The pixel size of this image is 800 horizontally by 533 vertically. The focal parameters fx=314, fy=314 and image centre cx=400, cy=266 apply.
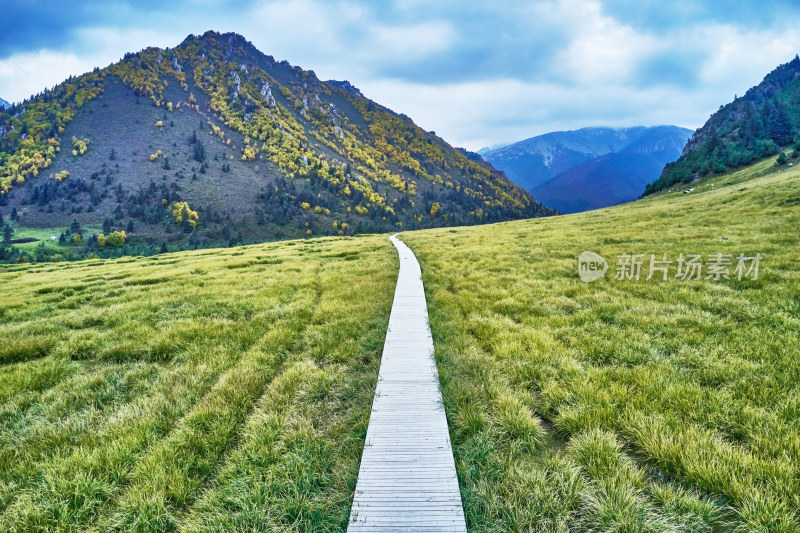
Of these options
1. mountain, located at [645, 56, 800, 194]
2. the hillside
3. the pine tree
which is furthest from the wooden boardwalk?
the pine tree

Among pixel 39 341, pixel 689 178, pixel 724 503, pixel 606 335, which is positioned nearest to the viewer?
pixel 724 503

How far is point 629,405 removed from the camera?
446 centimetres

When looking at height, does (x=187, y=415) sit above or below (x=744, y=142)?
below

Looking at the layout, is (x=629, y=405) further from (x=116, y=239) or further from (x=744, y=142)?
(x=116, y=239)

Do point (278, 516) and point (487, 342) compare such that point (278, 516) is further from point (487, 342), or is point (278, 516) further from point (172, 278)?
point (172, 278)

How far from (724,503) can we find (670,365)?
2879 millimetres

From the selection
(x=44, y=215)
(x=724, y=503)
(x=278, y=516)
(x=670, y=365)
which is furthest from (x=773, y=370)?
(x=44, y=215)

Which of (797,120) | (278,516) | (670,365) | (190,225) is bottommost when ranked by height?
(278,516)

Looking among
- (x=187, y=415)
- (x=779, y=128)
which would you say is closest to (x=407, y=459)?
(x=187, y=415)

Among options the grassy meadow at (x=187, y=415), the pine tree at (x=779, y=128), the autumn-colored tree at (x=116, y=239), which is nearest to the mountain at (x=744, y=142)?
the pine tree at (x=779, y=128)

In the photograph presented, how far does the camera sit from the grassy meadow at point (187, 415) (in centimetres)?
328

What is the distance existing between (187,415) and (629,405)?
A: 6429mm

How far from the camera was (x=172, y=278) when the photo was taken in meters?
16.6

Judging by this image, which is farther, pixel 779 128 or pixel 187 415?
pixel 779 128
